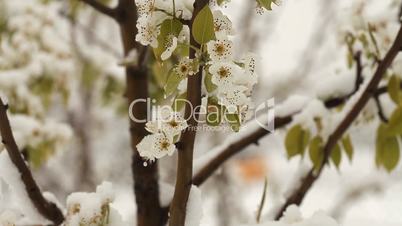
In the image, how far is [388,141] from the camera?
2.95ft

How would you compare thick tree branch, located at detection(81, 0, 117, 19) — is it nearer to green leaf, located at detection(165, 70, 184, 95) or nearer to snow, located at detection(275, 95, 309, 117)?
snow, located at detection(275, 95, 309, 117)

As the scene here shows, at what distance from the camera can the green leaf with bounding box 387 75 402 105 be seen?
860mm

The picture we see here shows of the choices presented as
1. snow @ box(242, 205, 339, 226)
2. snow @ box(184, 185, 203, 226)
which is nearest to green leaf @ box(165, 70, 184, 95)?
snow @ box(184, 185, 203, 226)

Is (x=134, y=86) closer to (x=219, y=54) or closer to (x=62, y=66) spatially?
(x=219, y=54)

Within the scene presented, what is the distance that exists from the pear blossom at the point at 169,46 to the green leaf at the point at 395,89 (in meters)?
0.48

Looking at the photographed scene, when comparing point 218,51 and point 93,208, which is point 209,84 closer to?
point 218,51

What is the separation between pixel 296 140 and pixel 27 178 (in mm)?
444

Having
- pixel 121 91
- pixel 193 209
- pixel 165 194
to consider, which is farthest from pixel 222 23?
pixel 121 91

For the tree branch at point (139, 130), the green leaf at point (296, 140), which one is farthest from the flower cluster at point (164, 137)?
the green leaf at point (296, 140)

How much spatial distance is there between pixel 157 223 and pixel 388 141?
376 mm

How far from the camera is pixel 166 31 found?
1.62 feet

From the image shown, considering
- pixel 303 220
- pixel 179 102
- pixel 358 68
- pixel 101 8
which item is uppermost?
pixel 101 8

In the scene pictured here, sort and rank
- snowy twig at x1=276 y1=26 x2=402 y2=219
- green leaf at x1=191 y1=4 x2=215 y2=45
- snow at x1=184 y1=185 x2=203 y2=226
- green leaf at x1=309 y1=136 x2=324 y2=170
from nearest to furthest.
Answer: green leaf at x1=191 y1=4 x2=215 y2=45, snow at x1=184 y1=185 x2=203 y2=226, snowy twig at x1=276 y1=26 x2=402 y2=219, green leaf at x1=309 y1=136 x2=324 y2=170

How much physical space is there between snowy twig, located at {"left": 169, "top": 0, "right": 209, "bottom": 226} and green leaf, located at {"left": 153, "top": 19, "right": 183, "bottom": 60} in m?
0.01
